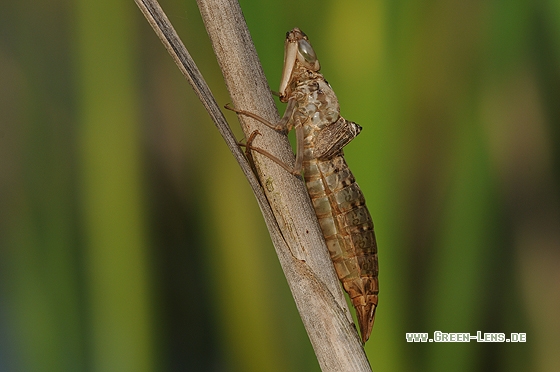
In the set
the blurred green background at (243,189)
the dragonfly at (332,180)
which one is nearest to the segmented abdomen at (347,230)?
the dragonfly at (332,180)

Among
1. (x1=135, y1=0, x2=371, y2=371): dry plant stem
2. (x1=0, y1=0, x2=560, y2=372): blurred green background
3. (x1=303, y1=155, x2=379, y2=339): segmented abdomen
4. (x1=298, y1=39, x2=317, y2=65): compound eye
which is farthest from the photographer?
(x1=0, y1=0, x2=560, y2=372): blurred green background

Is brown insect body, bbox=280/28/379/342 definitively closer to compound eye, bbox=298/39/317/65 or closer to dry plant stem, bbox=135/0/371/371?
compound eye, bbox=298/39/317/65

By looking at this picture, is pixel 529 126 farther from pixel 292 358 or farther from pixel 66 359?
pixel 66 359

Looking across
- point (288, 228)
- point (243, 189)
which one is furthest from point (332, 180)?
point (243, 189)

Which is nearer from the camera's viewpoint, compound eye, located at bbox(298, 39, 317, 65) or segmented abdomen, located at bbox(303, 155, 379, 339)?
segmented abdomen, located at bbox(303, 155, 379, 339)

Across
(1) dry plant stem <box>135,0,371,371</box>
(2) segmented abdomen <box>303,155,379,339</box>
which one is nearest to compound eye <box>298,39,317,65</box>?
(2) segmented abdomen <box>303,155,379,339</box>

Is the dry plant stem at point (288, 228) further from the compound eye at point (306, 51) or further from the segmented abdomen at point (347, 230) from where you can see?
the compound eye at point (306, 51)

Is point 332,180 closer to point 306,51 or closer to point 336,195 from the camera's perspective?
point 336,195
